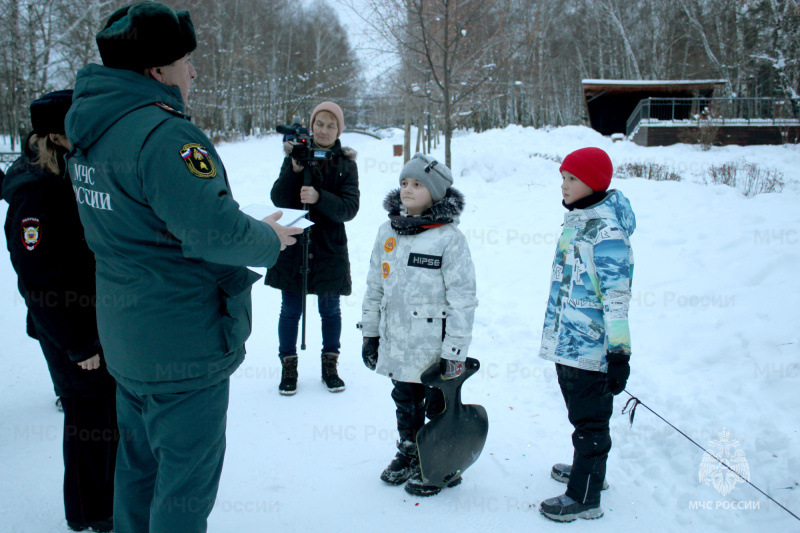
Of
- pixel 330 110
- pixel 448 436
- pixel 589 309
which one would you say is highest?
pixel 330 110

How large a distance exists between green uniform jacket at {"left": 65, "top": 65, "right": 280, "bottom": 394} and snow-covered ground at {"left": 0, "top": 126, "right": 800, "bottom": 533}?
47.5 inches

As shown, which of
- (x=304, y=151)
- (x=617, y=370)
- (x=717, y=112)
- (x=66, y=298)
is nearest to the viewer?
(x=66, y=298)

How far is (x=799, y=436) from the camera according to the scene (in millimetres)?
2748

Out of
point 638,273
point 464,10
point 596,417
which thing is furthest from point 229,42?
point 596,417

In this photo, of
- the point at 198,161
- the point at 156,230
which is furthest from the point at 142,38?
the point at 156,230

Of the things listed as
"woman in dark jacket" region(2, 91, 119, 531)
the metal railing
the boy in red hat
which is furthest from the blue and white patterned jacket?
the metal railing

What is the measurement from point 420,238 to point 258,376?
2.17 metres

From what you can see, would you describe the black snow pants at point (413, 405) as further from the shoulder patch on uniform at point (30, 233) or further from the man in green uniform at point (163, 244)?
the shoulder patch on uniform at point (30, 233)

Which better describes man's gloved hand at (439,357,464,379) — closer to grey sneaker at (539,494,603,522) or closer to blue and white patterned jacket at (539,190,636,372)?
blue and white patterned jacket at (539,190,636,372)

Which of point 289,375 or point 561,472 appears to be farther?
point 289,375

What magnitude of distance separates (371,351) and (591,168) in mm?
1492

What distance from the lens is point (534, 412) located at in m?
3.38

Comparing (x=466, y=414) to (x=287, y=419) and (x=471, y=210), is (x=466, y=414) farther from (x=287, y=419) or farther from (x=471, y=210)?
(x=471, y=210)

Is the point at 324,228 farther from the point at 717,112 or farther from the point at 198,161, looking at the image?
the point at 717,112
